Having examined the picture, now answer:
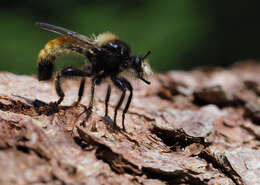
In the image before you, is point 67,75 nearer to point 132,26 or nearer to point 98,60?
point 98,60

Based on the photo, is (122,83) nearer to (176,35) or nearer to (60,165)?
(60,165)

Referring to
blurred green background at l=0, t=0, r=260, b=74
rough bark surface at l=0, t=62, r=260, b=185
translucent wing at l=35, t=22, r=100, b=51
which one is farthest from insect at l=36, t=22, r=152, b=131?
blurred green background at l=0, t=0, r=260, b=74

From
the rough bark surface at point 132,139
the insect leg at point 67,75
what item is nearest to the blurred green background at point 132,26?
the rough bark surface at point 132,139

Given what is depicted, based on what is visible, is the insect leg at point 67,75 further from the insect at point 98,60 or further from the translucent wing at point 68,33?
the translucent wing at point 68,33

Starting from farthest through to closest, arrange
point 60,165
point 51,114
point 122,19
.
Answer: point 122,19, point 51,114, point 60,165

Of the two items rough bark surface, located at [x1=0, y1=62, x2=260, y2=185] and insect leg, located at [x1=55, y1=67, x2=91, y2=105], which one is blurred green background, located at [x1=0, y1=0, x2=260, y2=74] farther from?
insect leg, located at [x1=55, y1=67, x2=91, y2=105]

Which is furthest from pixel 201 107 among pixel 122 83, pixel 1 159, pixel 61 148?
pixel 1 159
